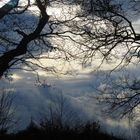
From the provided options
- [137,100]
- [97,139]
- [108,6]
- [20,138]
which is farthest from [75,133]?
[108,6]

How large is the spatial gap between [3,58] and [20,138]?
3497mm

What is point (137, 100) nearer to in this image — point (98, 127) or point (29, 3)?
point (98, 127)

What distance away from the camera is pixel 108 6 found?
20734 millimetres

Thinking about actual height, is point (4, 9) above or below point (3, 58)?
above

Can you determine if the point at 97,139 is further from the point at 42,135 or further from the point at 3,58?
the point at 3,58

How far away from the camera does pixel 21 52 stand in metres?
21.6

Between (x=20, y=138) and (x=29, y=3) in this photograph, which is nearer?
(x=20, y=138)

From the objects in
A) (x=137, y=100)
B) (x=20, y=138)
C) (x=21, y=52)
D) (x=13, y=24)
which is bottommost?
(x=20, y=138)

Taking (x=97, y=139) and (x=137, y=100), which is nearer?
(x=97, y=139)

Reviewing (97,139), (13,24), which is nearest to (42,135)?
(97,139)

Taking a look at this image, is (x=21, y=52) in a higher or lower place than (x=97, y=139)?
higher

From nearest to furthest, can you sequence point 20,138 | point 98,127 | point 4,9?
point 20,138 → point 4,9 → point 98,127

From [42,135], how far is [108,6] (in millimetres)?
6123

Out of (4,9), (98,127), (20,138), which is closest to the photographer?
(20,138)
